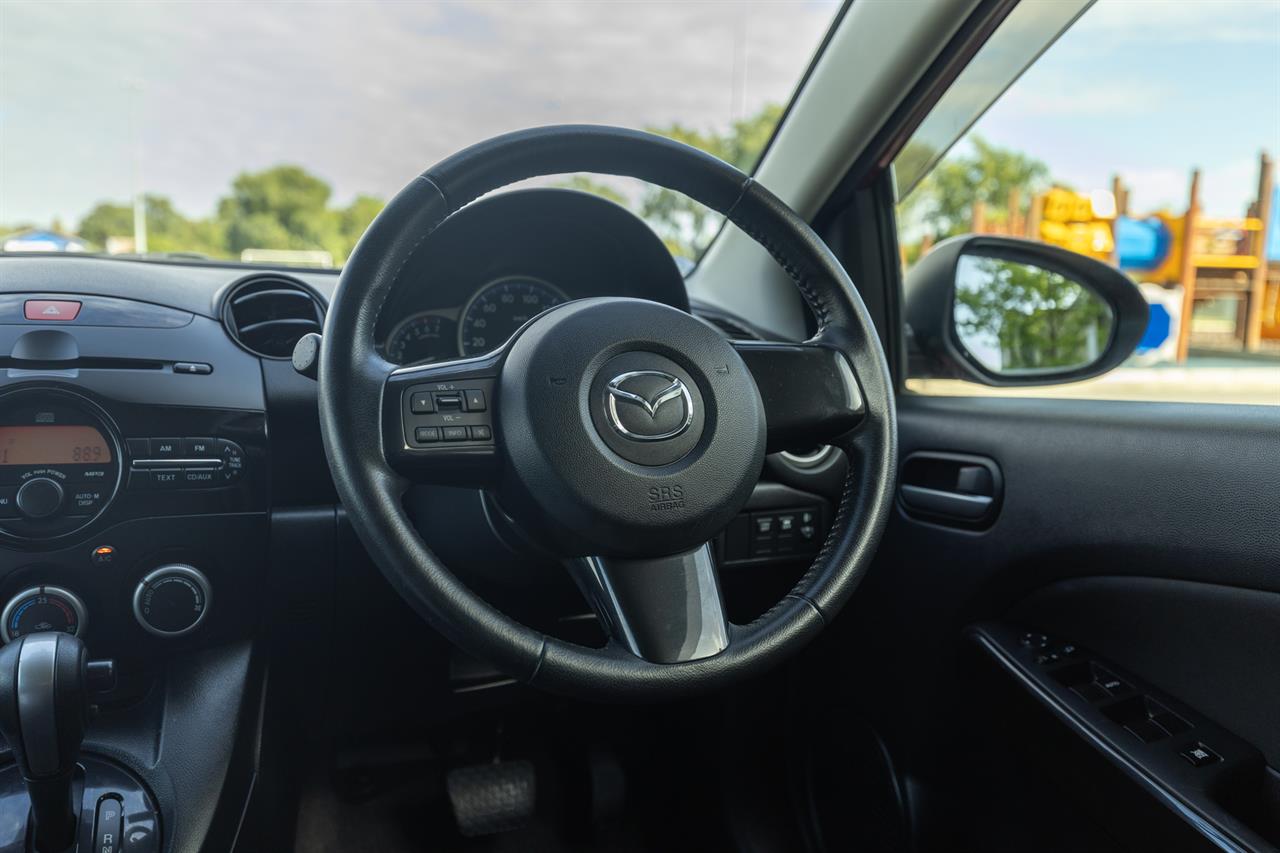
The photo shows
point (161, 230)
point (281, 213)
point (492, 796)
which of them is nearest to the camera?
point (492, 796)

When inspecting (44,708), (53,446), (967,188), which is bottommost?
(44,708)

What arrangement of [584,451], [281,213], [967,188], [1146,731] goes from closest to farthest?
[584,451] → [1146,731] → [967,188] → [281,213]

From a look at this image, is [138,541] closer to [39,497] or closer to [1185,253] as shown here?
[39,497]

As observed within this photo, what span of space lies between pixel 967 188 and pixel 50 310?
1667 mm

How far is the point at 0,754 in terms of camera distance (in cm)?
129

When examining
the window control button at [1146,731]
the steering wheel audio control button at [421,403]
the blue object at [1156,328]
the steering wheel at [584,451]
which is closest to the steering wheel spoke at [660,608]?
the steering wheel at [584,451]

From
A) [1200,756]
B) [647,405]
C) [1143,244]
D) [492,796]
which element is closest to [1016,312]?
[1143,244]

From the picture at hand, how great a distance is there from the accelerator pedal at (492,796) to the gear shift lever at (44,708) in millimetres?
996

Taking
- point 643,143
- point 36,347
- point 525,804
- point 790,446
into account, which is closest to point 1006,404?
point 790,446

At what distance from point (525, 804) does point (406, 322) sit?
1.14m

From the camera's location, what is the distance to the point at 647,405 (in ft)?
3.54

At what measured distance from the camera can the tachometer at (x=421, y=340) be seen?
152 cm

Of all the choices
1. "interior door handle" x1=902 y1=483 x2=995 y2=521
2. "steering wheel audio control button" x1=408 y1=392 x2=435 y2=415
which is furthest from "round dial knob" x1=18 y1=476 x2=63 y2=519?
"interior door handle" x1=902 y1=483 x2=995 y2=521

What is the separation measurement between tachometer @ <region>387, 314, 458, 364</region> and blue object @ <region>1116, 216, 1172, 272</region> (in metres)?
1.29
